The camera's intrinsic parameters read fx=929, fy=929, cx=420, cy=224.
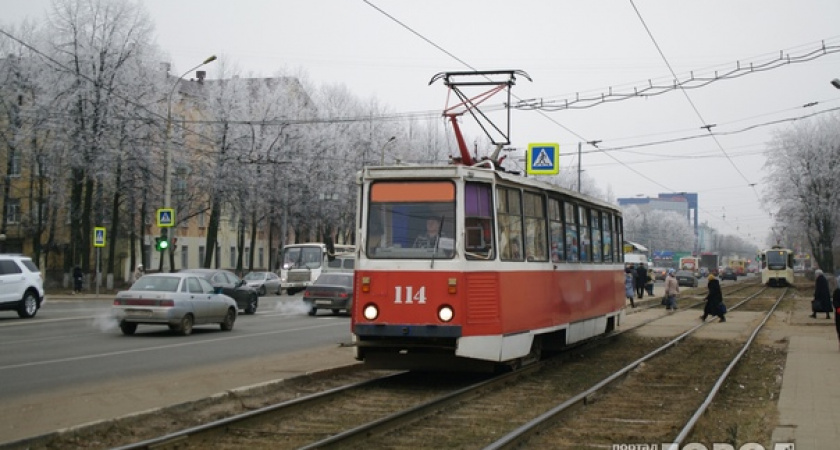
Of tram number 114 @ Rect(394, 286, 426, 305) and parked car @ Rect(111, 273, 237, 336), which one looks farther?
parked car @ Rect(111, 273, 237, 336)

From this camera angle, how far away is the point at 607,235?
19.6 meters

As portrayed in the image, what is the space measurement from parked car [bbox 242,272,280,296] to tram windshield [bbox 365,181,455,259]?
37.3m

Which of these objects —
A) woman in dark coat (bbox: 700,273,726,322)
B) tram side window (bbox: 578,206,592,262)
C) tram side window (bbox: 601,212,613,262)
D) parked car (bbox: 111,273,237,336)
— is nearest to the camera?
tram side window (bbox: 578,206,592,262)

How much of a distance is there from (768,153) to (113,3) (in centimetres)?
5432

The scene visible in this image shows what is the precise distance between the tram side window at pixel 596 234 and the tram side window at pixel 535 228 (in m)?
3.58

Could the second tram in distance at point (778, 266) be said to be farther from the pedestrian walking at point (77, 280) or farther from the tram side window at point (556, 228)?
the tram side window at point (556, 228)

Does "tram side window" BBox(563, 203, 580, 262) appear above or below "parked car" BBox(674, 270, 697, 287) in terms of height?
above

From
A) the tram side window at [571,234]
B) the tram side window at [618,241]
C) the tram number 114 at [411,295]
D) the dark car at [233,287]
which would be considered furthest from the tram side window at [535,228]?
the dark car at [233,287]

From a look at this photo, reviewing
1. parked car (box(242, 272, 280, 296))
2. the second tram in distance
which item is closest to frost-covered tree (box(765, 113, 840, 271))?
the second tram in distance

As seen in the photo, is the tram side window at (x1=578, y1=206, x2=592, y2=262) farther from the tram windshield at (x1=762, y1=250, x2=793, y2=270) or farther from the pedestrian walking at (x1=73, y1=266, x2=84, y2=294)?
the tram windshield at (x1=762, y1=250, x2=793, y2=270)

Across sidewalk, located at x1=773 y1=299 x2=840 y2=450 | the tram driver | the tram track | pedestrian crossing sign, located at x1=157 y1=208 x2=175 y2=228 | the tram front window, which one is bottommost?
the tram track

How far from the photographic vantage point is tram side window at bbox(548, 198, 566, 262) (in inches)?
591

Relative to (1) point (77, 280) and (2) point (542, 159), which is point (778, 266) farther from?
(1) point (77, 280)

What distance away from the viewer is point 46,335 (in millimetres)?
21797
